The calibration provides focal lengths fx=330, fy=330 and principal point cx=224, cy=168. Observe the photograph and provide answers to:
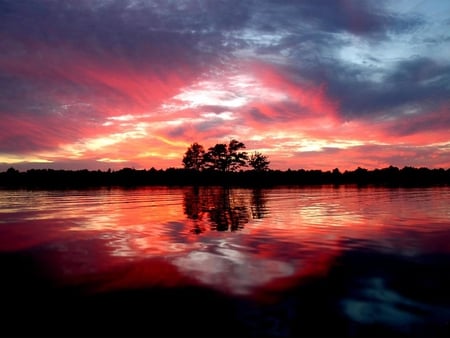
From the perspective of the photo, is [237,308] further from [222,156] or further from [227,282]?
[222,156]

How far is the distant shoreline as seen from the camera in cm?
12488

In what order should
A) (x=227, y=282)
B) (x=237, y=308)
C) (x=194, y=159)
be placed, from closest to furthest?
(x=237, y=308)
(x=227, y=282)
(x=194, y=159)

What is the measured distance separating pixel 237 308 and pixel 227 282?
1868 mm

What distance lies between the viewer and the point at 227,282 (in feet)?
30.6

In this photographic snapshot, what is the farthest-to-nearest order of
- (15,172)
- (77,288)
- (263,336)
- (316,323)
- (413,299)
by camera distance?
(15,172) → (77,288) → (413,299) → (316,323) → (263,336)

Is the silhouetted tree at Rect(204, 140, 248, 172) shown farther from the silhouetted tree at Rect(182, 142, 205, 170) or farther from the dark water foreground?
the dark water foreground

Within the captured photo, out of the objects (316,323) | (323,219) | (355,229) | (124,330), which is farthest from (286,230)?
(124,330)

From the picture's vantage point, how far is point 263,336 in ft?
20.4

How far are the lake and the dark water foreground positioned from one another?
0.08ft

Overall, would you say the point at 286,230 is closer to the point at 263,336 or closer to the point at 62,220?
the point at 263,336

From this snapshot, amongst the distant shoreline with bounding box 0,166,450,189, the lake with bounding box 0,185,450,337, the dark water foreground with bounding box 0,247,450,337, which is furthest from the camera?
the distant shoreline with bounding box 0,166,450,189

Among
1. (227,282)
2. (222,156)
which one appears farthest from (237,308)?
(222,156)

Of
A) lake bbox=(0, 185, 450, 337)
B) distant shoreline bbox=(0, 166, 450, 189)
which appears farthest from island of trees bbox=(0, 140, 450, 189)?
lake bbox=(0, 185, 450, 337)

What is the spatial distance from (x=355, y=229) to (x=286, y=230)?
12.9 ft
